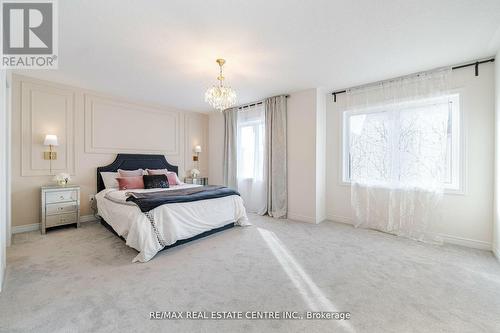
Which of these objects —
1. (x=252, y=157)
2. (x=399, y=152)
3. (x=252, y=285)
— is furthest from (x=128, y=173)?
(x=399, y=152)

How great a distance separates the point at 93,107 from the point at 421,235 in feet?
19.7

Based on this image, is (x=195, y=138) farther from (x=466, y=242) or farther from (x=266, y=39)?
(x=466, y=242)

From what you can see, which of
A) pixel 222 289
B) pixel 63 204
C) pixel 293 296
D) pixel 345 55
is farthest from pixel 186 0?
pixel 63 204

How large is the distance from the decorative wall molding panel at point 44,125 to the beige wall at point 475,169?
6120 millimetres

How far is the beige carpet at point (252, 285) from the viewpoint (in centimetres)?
153

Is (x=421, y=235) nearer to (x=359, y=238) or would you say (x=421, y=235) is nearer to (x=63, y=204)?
(x=359, y=238)

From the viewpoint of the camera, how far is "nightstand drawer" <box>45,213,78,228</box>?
11.0 ft

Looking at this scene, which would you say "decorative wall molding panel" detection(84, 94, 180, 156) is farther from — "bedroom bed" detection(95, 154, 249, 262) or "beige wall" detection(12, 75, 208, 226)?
"bedroom bed" detection(95, 154, 249, 262)

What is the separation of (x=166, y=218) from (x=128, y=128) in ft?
9.24

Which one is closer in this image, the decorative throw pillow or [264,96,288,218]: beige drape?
the decorative throw pillow

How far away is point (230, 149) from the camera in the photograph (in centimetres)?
527

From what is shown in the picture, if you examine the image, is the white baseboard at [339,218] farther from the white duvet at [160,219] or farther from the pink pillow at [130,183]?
the pink pillow at [130,183]

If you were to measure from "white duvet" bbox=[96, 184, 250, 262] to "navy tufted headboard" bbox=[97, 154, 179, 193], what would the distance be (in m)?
0.72

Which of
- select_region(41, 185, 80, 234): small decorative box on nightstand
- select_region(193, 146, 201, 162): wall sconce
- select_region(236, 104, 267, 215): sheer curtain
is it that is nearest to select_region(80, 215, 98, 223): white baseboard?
select_region(41, 185, 80, 234): small decorative box on nightstand
